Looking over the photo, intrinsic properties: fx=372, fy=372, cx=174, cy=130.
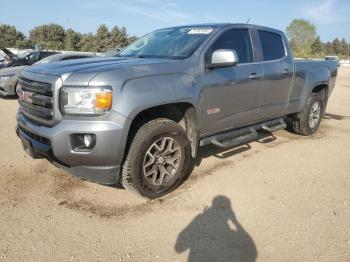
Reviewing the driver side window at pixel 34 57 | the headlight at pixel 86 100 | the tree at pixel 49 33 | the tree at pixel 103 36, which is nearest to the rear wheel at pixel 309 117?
the headlight at pixel 86 100

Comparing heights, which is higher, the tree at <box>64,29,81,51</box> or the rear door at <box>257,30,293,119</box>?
the tree at <box>64,29,81,51</box>

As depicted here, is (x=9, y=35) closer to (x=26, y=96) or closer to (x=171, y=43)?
(x=171, y=43)

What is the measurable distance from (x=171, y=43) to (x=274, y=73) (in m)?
1.68

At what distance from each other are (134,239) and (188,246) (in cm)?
48

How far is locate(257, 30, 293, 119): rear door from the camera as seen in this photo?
544 cm

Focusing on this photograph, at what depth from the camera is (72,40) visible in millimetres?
72562

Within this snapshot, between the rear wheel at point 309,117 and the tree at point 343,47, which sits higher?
the tree at point 343,47

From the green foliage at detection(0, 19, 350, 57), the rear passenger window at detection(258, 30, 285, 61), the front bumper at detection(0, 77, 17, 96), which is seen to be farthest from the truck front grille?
the green foliage at detection(0, 19, 350, 57)

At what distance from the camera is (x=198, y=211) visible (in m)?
3.79

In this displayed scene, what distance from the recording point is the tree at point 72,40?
229ft

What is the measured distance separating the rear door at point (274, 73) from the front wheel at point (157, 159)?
1836mm

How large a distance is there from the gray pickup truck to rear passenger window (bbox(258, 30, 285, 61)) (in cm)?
2

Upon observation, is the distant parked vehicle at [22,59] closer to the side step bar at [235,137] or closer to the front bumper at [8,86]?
the front bumper at [8,86]

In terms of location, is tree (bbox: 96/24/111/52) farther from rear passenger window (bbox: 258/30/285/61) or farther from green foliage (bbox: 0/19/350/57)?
rear passenger window (bbox: 258/30/285/61)
